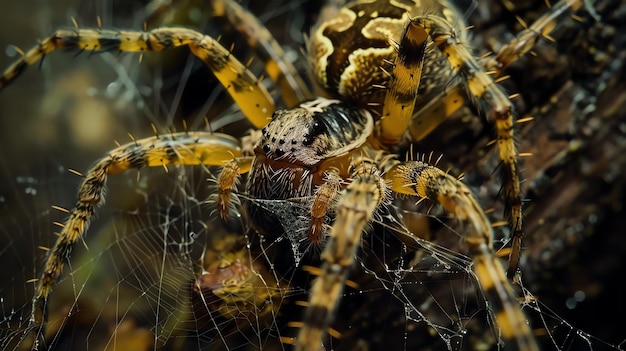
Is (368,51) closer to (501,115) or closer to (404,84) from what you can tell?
(404,84)

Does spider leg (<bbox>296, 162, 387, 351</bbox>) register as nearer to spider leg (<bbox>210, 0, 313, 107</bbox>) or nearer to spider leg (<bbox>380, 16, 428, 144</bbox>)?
spider leg (<bbox>380, 16, 428, 144</bbox>)

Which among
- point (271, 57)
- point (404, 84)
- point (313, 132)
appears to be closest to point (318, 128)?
point (313, 132)

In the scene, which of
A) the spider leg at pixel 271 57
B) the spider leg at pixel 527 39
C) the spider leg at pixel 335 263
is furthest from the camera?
the spider leg at pixel 271 57

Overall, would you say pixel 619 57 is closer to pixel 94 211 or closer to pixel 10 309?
pixel 94 211

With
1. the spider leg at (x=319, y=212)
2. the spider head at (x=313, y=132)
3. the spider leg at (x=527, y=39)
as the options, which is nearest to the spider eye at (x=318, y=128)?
the spider head at (x=313, y=132)

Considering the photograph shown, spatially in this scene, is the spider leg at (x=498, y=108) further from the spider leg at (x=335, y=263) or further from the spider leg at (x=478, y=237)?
the spider leg at (x=335, y=263)
